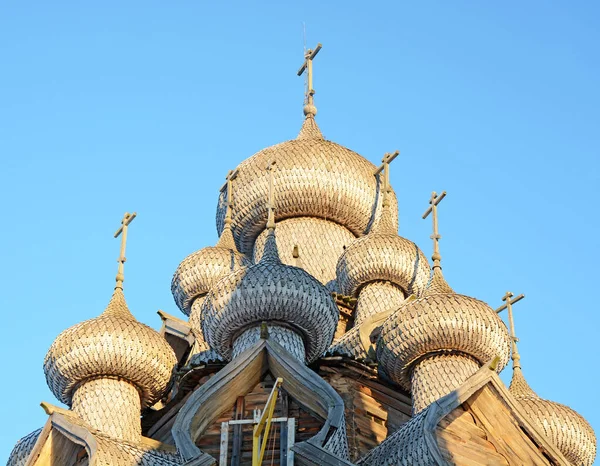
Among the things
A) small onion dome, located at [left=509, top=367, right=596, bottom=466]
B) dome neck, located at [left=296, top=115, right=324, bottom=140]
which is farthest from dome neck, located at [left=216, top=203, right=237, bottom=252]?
small onion dome, located at [left=509, top=367, right=596, bottom=466]

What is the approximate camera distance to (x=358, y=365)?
1702 centimetres

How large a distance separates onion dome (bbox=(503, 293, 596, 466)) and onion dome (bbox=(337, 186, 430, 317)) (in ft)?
7.06

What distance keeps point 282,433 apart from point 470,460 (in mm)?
1651

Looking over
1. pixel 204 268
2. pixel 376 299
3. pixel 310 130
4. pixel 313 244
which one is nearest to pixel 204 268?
pixel 204 268

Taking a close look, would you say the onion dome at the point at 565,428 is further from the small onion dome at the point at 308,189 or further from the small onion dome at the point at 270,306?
the small onion dome at the point at 308,189

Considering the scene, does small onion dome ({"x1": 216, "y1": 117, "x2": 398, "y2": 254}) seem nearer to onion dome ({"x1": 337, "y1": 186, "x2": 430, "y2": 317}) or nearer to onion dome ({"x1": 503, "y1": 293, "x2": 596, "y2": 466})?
onion dome ({"x1": 337, "y1": 186, "x2": 430, "y2": 317})

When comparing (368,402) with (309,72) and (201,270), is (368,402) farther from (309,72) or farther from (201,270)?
(309,72)

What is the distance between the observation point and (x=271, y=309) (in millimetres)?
16078

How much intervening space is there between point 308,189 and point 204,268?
64.9 inches

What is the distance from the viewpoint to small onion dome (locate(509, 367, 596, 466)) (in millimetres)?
17609

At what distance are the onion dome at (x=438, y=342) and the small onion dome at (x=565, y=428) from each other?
102cm

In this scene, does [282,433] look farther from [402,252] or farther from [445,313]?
[402,252]

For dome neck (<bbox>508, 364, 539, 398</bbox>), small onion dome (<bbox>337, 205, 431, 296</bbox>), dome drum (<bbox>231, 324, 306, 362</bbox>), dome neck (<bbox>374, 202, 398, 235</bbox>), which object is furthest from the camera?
dome neck (<bbox>374, 202, 398, 235</bbox>)

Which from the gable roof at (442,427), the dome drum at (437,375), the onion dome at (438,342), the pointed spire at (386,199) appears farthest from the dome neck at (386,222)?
the gable roof at (442,427)
